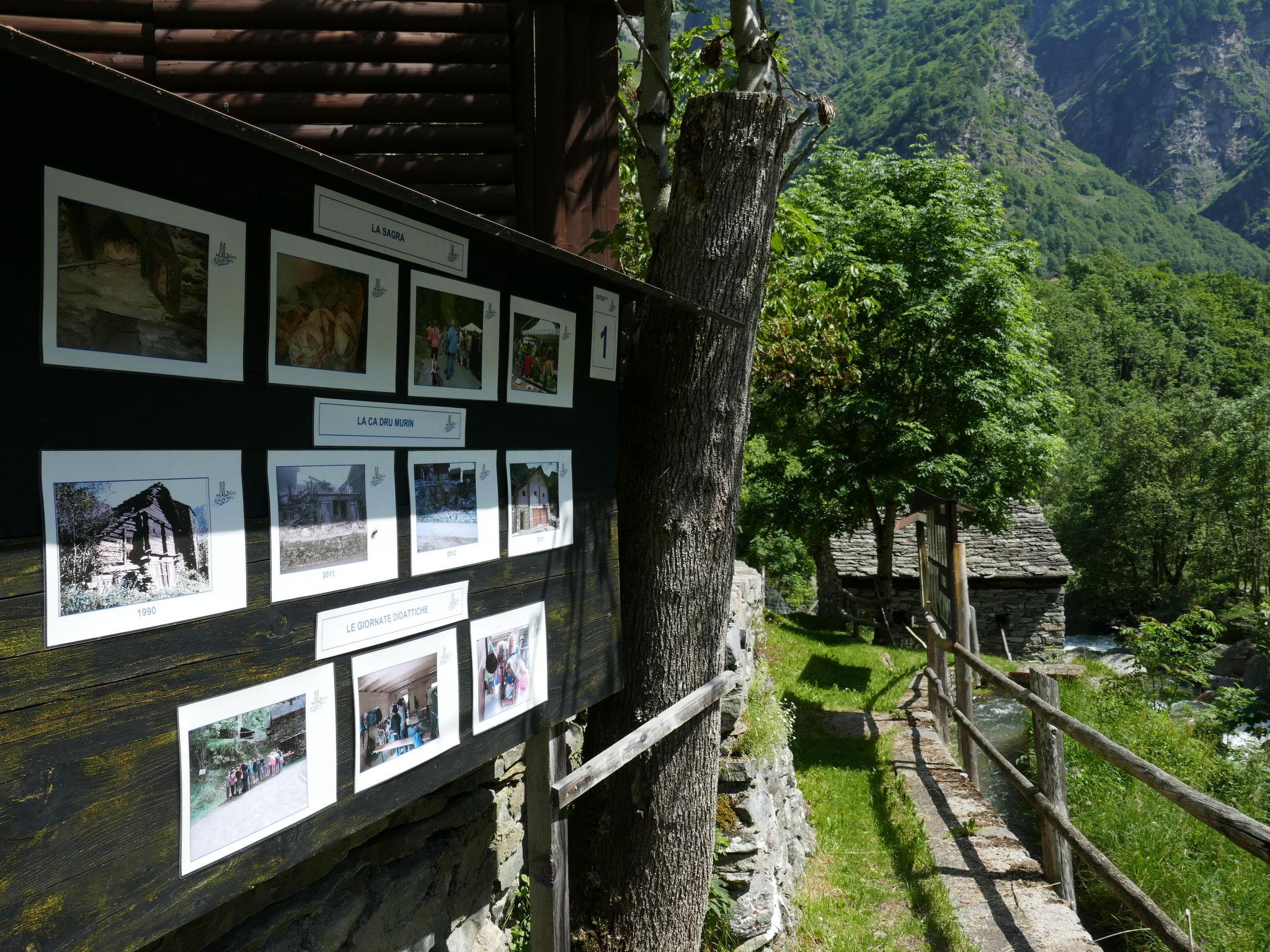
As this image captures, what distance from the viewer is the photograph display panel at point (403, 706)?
1774 millimetres

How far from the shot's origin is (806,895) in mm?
5262

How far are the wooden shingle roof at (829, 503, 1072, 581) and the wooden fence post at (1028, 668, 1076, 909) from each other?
1455 centimetres

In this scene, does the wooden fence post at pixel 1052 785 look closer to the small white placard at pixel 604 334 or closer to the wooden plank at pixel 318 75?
the small white placard at pixel 604 334

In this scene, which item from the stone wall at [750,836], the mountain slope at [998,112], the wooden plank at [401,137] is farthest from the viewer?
the mountain slope at [998,112]

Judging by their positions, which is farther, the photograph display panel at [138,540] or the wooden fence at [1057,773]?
→ the wooden fence at [1057,773]

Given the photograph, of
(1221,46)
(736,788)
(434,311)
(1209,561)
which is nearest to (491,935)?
(736,788)

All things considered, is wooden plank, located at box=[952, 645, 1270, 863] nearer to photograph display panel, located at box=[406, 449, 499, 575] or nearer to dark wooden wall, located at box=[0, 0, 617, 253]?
photograph display panel, located at box=[406, 449, 499, 575]

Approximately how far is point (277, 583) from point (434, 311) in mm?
707

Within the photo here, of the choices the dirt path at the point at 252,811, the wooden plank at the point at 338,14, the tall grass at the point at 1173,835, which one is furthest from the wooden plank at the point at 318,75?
the tall grass at the point at 1173,835

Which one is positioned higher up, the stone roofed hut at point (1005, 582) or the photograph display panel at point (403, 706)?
the photograph display panel at point (403, 706)

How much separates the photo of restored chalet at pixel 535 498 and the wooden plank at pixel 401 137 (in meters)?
2.17

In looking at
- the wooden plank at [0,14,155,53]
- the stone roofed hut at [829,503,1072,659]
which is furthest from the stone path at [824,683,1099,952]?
the stone roofed hut at [829,503,1072,659]

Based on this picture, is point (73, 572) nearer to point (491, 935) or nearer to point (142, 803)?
point (142, 803)

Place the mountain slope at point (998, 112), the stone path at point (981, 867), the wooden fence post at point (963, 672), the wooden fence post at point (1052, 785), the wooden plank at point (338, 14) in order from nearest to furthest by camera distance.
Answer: the wooden plank at point (338, 14) < the stone path at point (981, 867) < the wooden fence post at point (1052, 785) < the wooden fence post at point (963, 672) < the mountain slope at point (998, 112)
